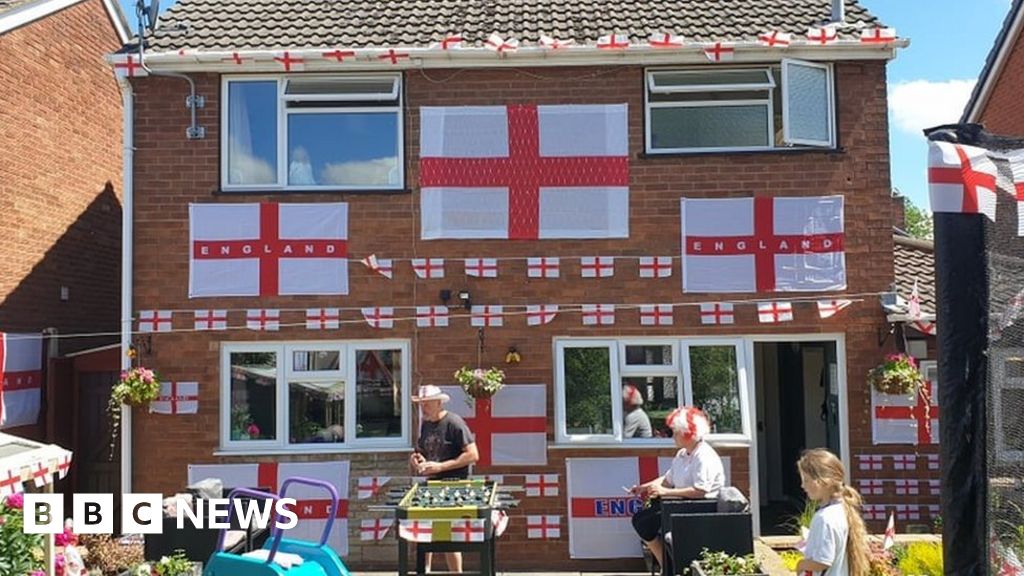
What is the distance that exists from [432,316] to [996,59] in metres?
11.8

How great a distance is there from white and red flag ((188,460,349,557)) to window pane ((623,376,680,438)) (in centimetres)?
294

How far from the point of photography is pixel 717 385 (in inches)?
348

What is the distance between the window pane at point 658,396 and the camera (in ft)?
28.8

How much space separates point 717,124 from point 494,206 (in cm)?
243

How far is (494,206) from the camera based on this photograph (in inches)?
349

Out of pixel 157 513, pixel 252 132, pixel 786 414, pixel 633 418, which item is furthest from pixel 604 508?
pixel 252 132

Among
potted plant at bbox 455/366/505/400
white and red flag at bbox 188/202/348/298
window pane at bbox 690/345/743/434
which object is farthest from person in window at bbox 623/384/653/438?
white and red flag at bbox 188/202/348/298

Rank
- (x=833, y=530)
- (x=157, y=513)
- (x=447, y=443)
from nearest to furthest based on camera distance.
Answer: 1. (x=833, y=530)
2. (x=157, y=513)
3. (x=447, y=443)

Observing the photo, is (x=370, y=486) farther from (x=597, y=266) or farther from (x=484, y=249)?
(x=597, y=266)

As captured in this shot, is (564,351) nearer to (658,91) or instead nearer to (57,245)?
(658,91)

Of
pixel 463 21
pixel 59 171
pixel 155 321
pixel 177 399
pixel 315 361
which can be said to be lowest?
pixel 177 399

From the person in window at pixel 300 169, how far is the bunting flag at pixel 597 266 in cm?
285

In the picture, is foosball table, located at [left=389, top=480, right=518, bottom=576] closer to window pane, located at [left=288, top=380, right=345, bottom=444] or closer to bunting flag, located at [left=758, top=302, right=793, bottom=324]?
window pane, located at [left=288, top=380, right=345, bottom=444]

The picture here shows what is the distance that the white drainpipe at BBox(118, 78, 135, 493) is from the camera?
28.4 ft
